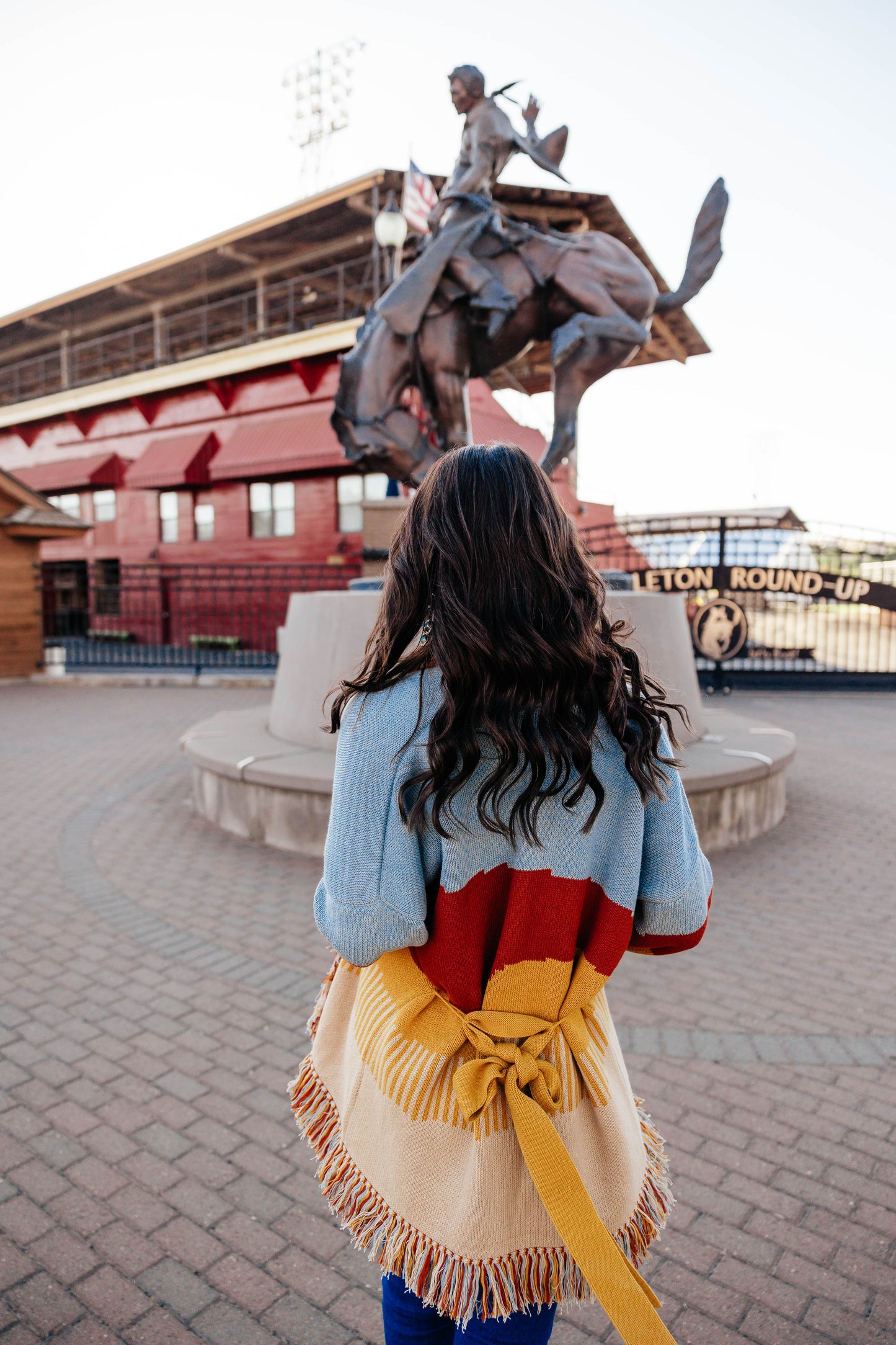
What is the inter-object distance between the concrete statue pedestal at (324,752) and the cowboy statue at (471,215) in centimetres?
212

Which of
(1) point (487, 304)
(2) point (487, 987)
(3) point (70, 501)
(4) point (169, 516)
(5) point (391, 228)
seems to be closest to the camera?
(2) point (487, 987)

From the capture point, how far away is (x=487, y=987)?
1228mm

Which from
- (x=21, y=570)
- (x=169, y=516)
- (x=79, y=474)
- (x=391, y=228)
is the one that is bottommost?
(x=21, y=570)

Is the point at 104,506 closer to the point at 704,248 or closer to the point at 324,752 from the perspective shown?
the point at 324,752

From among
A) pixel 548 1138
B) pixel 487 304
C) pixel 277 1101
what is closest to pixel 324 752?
pixel 277 1101

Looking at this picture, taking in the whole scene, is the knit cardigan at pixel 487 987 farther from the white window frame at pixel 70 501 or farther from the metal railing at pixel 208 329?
the white window frame at pixel 70 501

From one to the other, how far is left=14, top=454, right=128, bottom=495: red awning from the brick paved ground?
2041cm

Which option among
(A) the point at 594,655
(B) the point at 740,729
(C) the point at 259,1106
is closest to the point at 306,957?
(C) the point at 259,1106

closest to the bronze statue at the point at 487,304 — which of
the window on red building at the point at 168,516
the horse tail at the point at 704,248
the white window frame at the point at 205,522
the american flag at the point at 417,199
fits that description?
the horse tail at the point at 704,248

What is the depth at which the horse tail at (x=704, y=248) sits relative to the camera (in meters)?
5.94

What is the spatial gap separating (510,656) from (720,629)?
1255cm

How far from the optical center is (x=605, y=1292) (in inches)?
41.2

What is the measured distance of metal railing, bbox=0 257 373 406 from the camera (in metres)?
20.7

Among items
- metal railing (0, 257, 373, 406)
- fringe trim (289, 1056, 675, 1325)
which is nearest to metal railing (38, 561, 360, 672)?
metal railing (0, 257, 373, 406)
